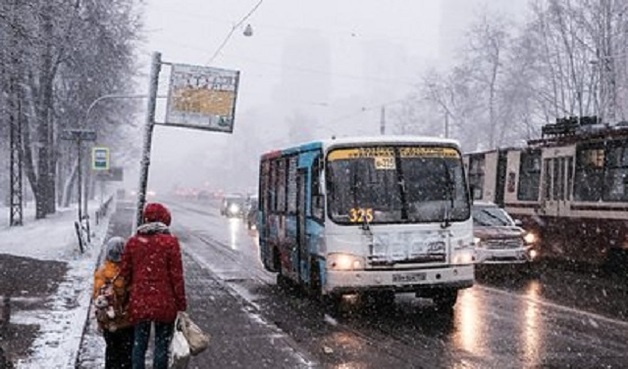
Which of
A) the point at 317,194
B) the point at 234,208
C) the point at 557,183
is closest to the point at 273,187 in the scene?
the point at 317,194

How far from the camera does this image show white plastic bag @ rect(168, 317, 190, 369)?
7297mm

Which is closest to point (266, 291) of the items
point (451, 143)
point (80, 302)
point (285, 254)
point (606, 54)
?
point (285, 254)

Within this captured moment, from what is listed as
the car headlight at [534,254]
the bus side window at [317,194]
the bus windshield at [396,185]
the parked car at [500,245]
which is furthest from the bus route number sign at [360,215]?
the car headlight at [534,254]

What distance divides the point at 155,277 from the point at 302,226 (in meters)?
7.83

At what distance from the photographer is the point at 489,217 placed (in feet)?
70.0

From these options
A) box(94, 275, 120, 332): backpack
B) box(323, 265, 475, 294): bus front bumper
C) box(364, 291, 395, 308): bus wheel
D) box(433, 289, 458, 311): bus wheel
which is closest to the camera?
box(94, 275, 120, 332): backpack

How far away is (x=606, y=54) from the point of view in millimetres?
40875

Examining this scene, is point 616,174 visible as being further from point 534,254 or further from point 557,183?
point 534,254

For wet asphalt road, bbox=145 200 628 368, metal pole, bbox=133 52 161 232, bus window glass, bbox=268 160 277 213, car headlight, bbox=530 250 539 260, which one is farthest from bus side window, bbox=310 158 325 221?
car headlight, bbox=530 250 539 260

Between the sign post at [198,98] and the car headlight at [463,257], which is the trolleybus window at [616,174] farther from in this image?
the sign post at [198,98]

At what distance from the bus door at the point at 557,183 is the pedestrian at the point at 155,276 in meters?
16.5

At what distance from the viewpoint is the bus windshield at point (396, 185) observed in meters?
13.3

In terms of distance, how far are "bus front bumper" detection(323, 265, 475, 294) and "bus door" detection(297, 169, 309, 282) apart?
169cm

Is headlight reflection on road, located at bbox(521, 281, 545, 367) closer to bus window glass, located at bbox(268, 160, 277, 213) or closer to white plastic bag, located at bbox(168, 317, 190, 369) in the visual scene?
white plastic bag, located at bbox(168, 317, 190, 369)
